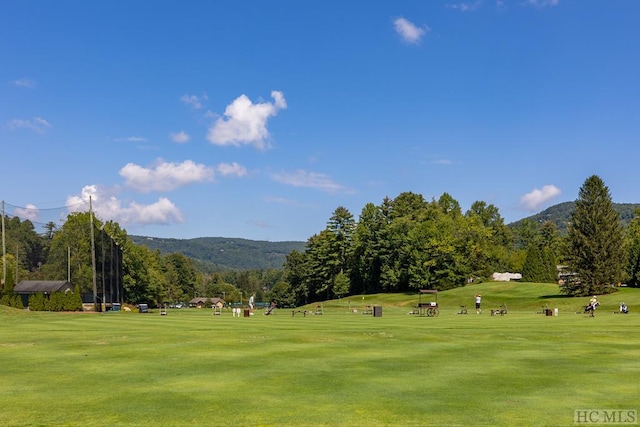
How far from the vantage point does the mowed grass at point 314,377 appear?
13422 millimetres

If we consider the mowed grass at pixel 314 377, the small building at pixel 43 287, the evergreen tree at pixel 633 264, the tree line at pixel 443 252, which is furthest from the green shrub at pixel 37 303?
the evergreen tree at pixel 633 264

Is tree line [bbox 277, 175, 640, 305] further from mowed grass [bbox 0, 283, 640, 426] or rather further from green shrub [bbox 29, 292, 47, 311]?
green shrub [bbox 29, 292, 47, 311]

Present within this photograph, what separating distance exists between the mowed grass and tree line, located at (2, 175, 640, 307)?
45.8 metres

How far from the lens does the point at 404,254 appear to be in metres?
123

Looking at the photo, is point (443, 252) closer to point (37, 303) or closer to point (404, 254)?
point (404, 254)

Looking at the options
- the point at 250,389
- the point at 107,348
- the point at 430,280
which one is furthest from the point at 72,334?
the point at 430,280

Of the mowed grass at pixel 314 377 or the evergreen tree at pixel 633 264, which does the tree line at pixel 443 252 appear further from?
the mowed grass at pixel 314 377

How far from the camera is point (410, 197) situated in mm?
159625

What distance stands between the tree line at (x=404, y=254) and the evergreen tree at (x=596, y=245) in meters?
0.13

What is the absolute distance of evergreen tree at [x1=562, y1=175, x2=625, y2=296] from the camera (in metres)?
72.8

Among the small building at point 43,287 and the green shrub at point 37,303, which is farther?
the small building at point 43,287

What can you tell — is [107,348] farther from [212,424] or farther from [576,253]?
[576,253]

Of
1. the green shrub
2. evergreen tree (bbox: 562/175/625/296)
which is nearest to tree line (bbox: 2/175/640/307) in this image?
evergreen tree (bbox: 562/175/625/296)

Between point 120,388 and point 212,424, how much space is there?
17.0ft
